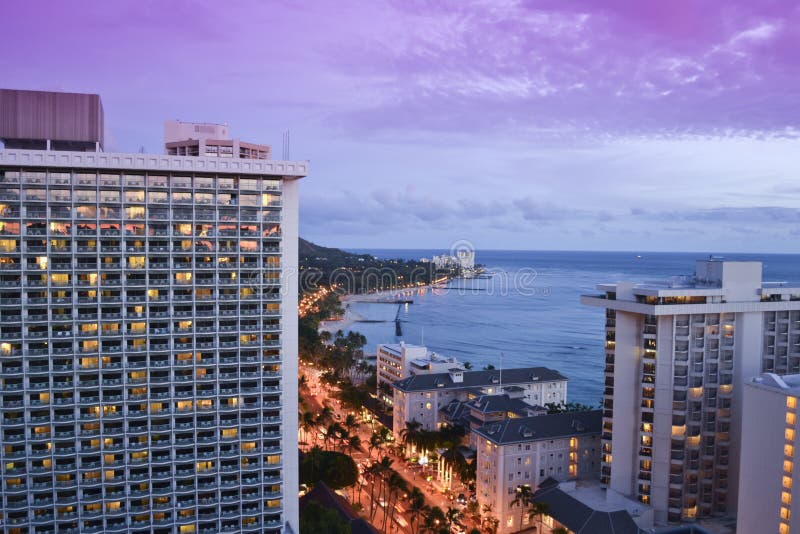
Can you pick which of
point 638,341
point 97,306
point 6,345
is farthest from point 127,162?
point 638,341

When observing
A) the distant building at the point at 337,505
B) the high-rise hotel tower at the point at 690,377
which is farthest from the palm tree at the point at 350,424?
the high-rise hotel tower at the point at 690,377

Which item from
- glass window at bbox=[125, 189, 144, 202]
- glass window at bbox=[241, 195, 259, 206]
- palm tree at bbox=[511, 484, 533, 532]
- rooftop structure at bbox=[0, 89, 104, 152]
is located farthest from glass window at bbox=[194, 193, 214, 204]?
palm tree at bbox=[511, 484, 533, 532]

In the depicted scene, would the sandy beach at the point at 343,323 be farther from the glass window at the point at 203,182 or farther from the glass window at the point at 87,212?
the glass window at the point at 87,212

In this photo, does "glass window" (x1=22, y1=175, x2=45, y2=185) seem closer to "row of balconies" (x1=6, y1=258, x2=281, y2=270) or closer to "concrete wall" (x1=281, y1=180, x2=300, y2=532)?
"row of balconies" (x1=6, y1=258, x2=281, y2=270)

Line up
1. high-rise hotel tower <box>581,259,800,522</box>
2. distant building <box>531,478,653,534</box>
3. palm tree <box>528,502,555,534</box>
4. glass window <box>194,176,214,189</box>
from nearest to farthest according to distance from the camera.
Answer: glass window <box>194,176,214,189</box>, distant building <box>531,478,653,534</box>, palm tree <box>528,502,555,534</box>, high-rise hotel tower <box>581,259,800,522</box>

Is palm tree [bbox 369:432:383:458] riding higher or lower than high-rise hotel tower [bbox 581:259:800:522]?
lower

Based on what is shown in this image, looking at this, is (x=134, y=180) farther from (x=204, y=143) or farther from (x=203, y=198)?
(x=204, y=143)

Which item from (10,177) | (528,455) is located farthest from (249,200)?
(528,455)
